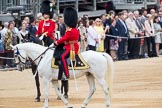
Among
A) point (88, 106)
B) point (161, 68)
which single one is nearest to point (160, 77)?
point (161, 68)

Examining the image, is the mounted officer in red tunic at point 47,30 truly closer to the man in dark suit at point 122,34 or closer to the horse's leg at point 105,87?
the horse's leg at point 105,87

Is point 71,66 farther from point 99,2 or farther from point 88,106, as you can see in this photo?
point 99,2

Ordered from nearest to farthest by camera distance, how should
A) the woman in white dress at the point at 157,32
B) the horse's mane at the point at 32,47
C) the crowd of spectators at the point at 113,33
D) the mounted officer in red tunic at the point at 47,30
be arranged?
the horse's mane at the point at 32,47 → the mounted officer in red tunic at the point at 47,30 → the crowd of spectators at the point at 113,33 → the woman in white dress at the point at 157,32

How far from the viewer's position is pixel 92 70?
18.1 m

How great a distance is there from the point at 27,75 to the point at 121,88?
5.92 metres

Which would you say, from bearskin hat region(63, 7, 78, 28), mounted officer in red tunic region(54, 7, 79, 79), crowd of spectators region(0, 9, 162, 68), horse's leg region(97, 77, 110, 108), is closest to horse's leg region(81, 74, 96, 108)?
horse's leg region(97, 77, 110, 108)

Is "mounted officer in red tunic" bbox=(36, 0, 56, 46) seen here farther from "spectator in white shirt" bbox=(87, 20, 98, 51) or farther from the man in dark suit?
the man in dark suit

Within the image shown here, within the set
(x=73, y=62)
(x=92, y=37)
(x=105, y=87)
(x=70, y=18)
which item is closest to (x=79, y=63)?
(x=73, y=62)

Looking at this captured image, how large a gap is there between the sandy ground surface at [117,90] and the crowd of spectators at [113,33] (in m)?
1.20

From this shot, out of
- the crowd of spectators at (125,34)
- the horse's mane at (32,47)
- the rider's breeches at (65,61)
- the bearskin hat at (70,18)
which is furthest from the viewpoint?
the crowd of spectators at (125,34)

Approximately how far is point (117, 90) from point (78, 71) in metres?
4.56

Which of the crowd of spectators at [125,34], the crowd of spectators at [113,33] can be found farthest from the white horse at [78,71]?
the crowd of spectators at [125,34]

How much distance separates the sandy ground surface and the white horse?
2.15 feet

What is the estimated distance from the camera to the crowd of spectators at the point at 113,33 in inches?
1127
